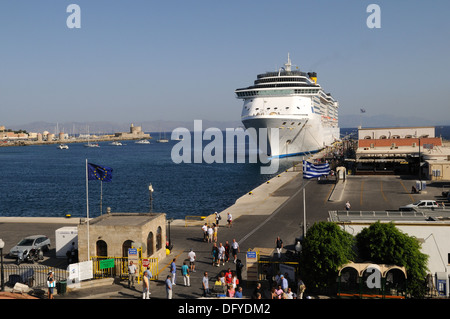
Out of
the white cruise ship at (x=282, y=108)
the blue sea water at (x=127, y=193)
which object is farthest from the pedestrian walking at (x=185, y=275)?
the white cruise ship at (x=282, y=108)

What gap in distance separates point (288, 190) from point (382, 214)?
25.8m

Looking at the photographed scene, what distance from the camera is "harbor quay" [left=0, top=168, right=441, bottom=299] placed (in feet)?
58.4

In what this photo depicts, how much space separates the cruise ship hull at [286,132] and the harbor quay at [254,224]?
3275cm

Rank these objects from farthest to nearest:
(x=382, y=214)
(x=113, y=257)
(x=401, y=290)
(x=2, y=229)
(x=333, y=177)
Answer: (x=333, y=177) < (x=2, y=229) < (x=382, y=214) < (x=113, y=257) < (x=401, y=290)

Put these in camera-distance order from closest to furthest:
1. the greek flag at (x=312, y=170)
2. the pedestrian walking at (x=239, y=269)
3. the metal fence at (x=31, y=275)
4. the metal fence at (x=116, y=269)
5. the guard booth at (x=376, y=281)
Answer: the guard booth at (x=376, y=281), the metal fence at (x=31, y=275), the pedestrian walking at (x=239, y=269), the metal fence at (x=116, y=269), the greek flag at (x=312, y=170)

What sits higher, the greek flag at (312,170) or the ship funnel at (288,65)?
the ship funnel at (288,65)

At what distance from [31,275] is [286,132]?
74.6 metres

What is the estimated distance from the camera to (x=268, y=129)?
87.4 meters

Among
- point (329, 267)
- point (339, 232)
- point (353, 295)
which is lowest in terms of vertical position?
point (353, 295)

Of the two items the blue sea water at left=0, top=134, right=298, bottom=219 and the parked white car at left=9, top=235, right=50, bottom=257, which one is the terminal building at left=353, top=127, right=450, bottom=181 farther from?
the parked white car at left=9, top=235, right=50, bottom=257

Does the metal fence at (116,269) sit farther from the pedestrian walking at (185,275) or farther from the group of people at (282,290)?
the group of people at (282,290)

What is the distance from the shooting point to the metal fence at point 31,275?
17.8 metres

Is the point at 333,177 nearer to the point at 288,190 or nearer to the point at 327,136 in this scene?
the point at 288,190
